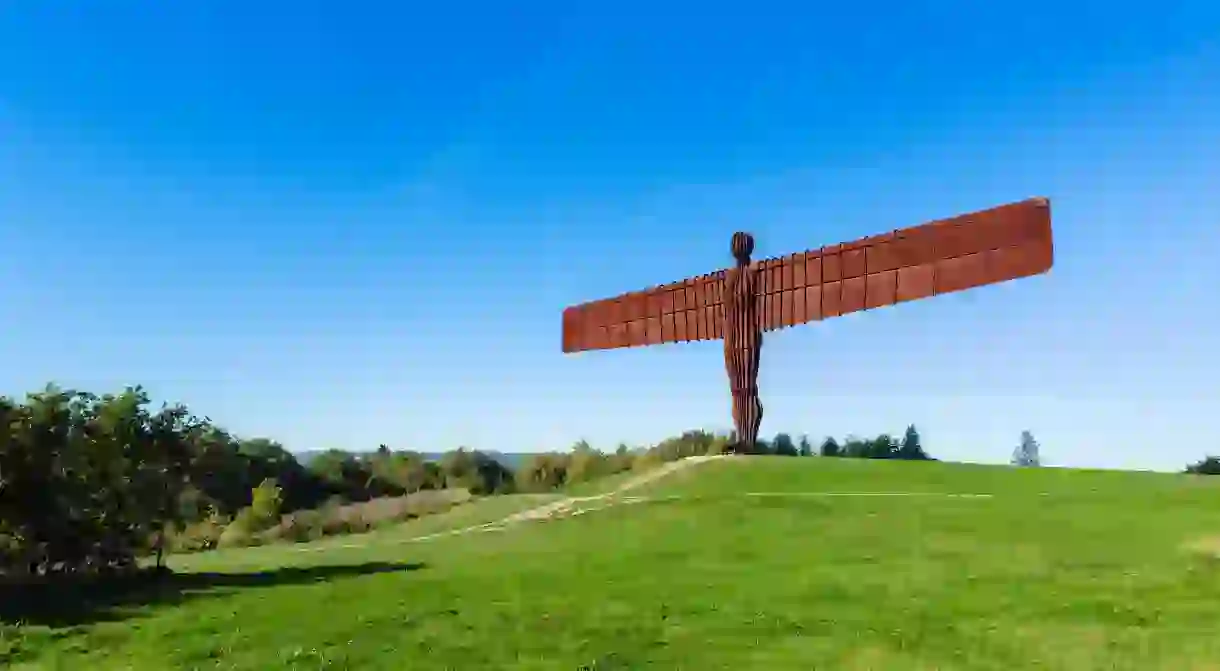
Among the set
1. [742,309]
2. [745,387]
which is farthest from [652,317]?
[745,387]

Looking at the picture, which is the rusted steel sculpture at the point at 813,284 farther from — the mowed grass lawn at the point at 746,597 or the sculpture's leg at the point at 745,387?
the mowed grass lawn at the point at 746,597

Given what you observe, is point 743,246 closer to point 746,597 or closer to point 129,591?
point 746,597

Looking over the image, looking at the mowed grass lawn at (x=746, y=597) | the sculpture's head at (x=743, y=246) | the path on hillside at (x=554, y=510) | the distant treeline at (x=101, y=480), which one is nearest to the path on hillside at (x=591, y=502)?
the path on hillside at (x=554, y=510)

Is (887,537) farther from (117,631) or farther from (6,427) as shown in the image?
(6,427)

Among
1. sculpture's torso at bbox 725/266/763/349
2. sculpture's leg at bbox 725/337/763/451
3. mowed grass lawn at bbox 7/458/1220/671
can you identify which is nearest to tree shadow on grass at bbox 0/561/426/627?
mowed grass lawn at bbox 7/458/1220/671

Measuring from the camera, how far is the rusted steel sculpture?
16.2m

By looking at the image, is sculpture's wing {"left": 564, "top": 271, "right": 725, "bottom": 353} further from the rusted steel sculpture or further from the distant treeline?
the distant treeline

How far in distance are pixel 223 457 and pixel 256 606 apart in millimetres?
5391

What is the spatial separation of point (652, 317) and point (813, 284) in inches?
191

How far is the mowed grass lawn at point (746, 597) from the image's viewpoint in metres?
8.48

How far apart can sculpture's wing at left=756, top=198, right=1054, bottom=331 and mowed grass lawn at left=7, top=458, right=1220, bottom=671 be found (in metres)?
3.74

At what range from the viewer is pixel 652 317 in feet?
75.3

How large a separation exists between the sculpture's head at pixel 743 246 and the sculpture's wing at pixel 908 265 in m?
0.46

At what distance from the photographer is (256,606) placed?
11758 mm
